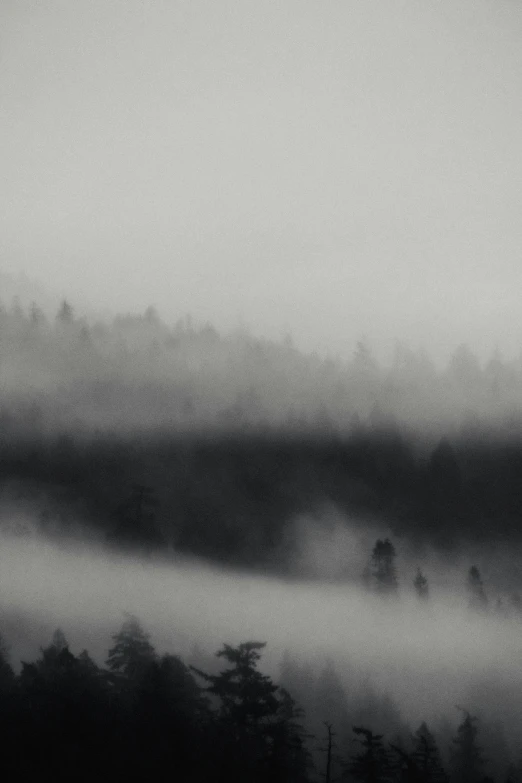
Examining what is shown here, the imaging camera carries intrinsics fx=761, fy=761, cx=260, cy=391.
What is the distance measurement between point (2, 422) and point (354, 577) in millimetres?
73094

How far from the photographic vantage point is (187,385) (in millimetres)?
183000

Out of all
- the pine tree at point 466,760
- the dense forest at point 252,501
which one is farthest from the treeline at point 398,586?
the pine tree at point 466,760

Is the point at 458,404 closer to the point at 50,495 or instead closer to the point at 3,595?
the point at 50,495

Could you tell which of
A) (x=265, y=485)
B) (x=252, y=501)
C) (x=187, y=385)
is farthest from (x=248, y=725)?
(x=187, y=385)

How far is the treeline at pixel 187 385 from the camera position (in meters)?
163

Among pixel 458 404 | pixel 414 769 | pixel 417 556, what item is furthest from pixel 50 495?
pixel 458 404

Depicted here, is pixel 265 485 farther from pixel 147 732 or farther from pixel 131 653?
pixel 147 732

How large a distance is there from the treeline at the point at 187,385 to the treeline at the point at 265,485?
21.2 feet

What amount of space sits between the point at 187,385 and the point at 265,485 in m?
36.7

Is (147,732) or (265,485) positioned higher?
(265,485)

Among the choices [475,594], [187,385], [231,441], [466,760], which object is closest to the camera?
[466,760]

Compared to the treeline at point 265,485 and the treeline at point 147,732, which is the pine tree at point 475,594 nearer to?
the treeline at point 265,485

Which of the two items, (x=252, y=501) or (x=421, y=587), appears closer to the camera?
(x=421, y=587)

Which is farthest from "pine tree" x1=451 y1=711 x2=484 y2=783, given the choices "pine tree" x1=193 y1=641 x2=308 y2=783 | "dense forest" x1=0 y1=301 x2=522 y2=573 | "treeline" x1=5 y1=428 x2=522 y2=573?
"treeline" x1=5 y1=428 x2=522 y2=573
